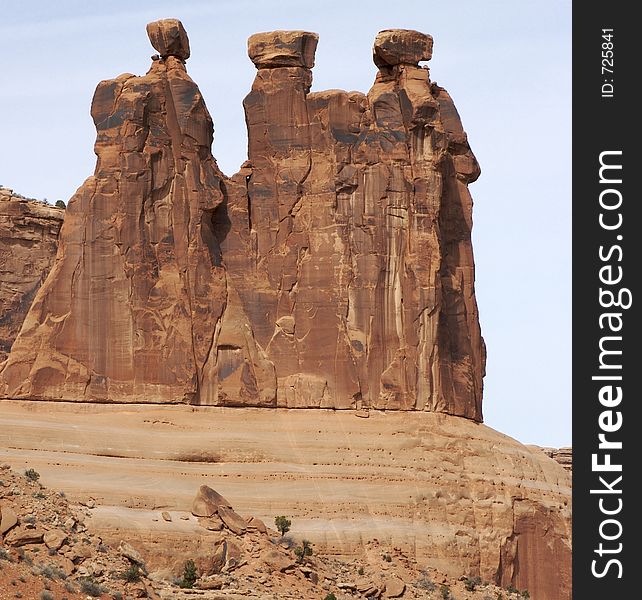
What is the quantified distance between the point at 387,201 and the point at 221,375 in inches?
392

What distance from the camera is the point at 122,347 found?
10231cm

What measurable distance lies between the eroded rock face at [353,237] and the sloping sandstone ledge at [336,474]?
7.31 ft

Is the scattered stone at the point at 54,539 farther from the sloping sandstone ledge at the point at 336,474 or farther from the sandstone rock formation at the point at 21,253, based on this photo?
the sandstone rock formation at the point at 21,253

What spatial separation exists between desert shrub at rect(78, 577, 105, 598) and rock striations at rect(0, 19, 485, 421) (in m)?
18.3

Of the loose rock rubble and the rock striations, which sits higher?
the rock striations

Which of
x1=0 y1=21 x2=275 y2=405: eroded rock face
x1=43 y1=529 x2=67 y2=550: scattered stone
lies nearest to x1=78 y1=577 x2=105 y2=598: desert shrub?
x1=43 y1=529 x2=67 y2=550: scattered stone

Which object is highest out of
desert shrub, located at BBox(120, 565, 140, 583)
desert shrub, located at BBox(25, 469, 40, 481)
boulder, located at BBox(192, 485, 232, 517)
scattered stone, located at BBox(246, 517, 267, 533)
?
desert shrub, located at BBox(25, 469, 40, 481)

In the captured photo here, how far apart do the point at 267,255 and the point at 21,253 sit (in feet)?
67.2

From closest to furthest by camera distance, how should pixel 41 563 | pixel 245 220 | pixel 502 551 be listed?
pixel 41 563
pixel 502 551
pixel 245 220

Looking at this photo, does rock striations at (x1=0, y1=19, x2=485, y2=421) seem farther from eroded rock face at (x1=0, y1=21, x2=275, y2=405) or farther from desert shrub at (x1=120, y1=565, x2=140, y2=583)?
desert shrub at (x1=120, y1=565, x2=140, y2=583)

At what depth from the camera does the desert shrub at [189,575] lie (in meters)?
88.1

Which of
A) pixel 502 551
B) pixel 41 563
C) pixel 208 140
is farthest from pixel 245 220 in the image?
pixel 41 563

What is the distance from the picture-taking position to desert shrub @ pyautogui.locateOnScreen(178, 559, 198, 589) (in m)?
88.1

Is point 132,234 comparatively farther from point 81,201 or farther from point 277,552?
point 277,552
